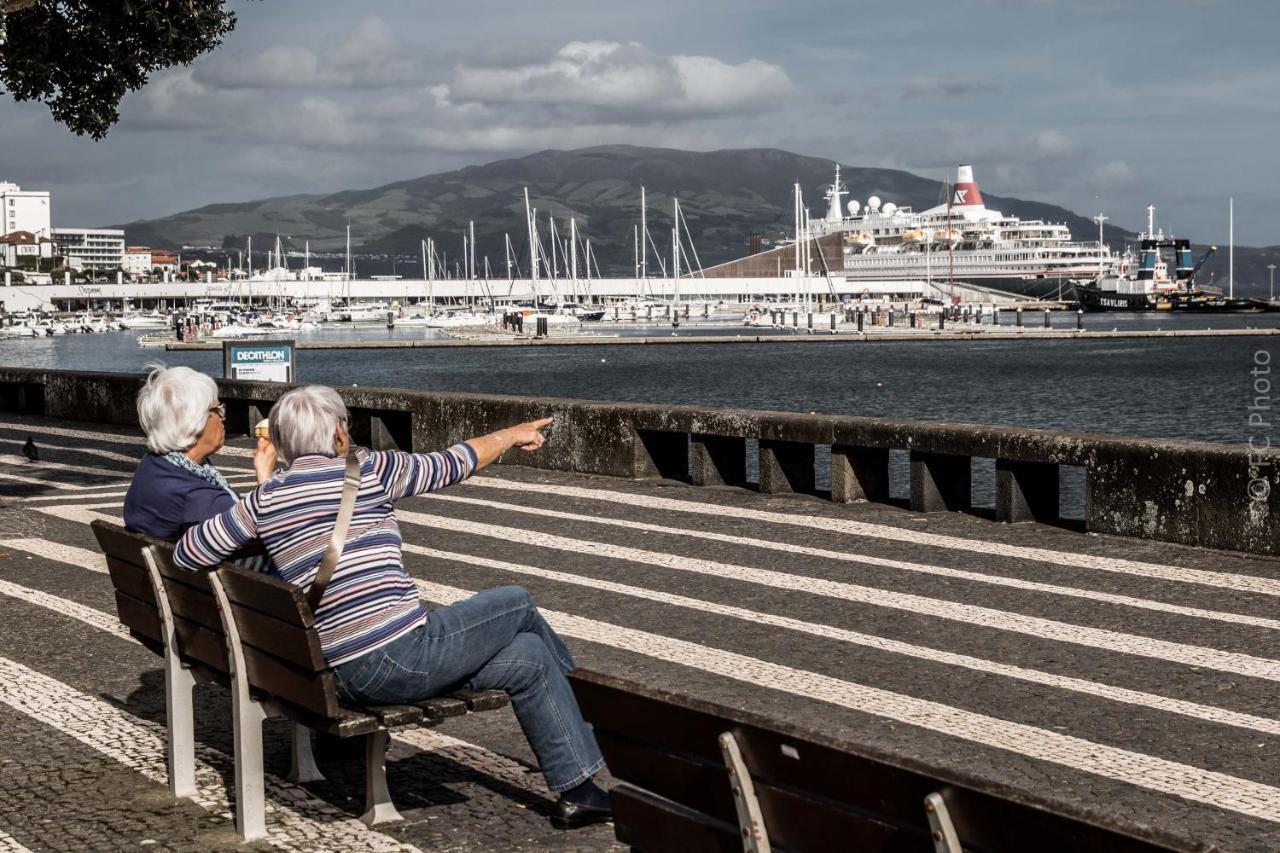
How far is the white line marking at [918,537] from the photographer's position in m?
10.5

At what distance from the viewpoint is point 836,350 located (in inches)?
4862

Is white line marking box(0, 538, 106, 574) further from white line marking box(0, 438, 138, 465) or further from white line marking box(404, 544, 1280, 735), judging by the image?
white line marking box(0, 438, 138, 465)

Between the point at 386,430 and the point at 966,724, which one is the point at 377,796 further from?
the point at 386,430

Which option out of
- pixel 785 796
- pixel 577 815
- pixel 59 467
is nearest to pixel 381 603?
pixel 577 815

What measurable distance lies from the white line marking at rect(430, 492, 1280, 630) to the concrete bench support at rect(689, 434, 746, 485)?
1.84m

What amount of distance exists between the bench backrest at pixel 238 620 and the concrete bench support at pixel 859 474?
27.2ft

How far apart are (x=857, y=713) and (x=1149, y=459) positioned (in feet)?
17.8

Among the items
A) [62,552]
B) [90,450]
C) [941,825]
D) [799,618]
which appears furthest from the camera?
[90,450]

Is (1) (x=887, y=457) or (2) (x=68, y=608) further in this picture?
(1) (x=887, y=457)

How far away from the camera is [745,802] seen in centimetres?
386

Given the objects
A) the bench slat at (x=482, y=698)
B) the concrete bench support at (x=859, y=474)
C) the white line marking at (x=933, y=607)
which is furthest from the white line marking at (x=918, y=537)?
the bench slat at (x=482, y=698)

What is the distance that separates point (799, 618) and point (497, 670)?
4.02 m

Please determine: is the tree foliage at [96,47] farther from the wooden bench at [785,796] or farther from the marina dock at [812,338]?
the marina dock at [812,338]

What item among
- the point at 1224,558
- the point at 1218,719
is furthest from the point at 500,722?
the point at 1224,558
